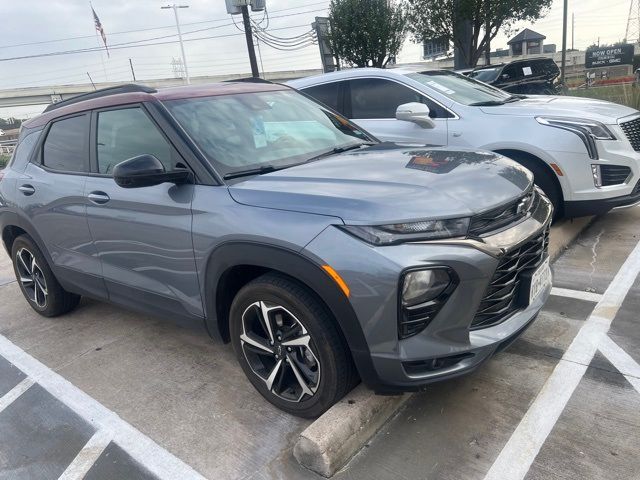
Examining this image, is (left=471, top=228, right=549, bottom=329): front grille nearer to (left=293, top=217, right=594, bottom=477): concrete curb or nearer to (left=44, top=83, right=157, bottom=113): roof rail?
(left=293, top=217, right=594, bottom=477): concrete curb

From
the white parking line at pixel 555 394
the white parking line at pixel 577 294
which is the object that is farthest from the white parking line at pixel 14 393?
the white parking line at pixel 577 294

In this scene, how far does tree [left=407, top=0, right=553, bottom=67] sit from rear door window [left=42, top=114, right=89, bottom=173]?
58.0 feet

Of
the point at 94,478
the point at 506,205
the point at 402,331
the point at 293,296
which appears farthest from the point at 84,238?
A: the point at 506,205

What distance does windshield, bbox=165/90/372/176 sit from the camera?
9.68 ft

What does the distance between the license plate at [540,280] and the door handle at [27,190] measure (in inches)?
142

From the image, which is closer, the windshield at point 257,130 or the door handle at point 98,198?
the windshield at point 257,130

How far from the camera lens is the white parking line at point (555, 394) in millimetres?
2318

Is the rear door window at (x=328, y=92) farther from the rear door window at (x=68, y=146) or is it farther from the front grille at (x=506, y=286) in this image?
the front grille at (x=506, y=286)

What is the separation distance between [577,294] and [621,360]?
0.98 metres

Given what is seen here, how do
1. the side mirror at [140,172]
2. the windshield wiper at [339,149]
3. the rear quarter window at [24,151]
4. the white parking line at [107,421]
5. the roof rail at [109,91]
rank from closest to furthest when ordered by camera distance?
the white parking line at [107,421] < the side mirror at [140,172] < the windshield wiper at [339,149] < the roof rail at [109,91] < the rear quarter window at [24,151]

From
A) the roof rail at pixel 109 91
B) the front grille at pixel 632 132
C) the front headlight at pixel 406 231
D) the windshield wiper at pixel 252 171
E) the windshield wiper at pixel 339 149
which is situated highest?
the roof rail at pixel 109 91

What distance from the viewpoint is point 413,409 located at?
276cm

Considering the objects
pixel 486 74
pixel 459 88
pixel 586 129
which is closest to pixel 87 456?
pixel 586 129

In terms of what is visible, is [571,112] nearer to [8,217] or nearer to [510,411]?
[510,411]
